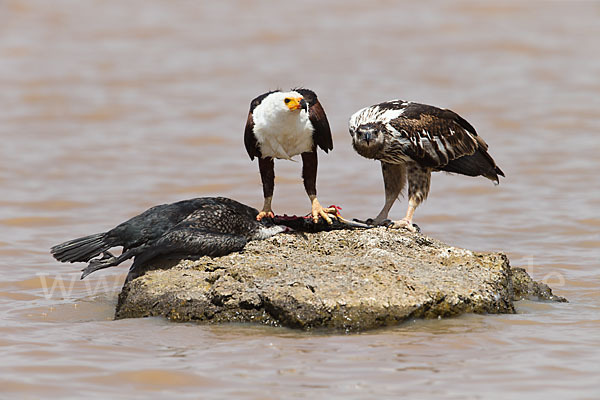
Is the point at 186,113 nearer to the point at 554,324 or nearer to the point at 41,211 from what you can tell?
the point at 41,211

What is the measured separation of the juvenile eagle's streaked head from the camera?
24.8ft

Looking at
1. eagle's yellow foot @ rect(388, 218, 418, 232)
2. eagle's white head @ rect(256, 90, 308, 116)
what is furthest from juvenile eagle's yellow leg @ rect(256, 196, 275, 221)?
eagle's yellow foot @ rect(388, 218, 418, 232)

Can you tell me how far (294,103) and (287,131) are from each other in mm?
281

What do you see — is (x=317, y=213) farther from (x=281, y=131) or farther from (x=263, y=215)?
(x=281, y=131)

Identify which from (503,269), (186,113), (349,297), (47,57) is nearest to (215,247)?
(349,297)

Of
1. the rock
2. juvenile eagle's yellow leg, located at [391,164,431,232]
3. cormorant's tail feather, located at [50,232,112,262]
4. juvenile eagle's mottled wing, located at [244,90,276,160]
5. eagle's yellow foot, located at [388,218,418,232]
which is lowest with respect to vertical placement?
the rock

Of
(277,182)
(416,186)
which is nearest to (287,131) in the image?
(416,186)

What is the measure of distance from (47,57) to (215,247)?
1491 centimetres

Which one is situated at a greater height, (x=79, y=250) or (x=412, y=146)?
(x=412, y=146)

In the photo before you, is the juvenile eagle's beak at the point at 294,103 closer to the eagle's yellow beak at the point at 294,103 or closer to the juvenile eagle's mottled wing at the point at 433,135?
the eagle's yellow beak at the point at 294,103

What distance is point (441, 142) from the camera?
7.98m

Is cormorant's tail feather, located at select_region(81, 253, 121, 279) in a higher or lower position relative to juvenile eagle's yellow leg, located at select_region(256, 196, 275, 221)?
lower

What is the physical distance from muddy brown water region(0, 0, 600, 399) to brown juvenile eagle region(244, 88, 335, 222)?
1.53m

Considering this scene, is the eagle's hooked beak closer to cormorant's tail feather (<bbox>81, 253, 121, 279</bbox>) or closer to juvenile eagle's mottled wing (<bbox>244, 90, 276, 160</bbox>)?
juvenile eagle's mottled wing (<bbox>244, 90, 276, 160</bbox>)
